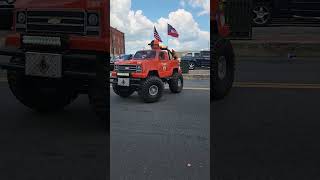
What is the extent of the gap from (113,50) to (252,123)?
3.56 meters

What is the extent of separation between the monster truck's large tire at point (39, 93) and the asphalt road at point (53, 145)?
0.45 ft

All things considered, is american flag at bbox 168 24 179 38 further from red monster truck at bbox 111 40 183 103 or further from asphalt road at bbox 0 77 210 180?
asphalt road at bbox 0 77 210 180

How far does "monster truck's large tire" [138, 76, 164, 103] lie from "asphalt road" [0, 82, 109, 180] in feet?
4.15

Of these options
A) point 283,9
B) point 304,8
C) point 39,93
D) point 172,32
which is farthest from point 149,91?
point 283,9

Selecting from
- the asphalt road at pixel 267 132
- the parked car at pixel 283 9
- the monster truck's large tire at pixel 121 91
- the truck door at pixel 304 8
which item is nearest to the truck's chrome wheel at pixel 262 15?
→ the parked car at pixel 283 9

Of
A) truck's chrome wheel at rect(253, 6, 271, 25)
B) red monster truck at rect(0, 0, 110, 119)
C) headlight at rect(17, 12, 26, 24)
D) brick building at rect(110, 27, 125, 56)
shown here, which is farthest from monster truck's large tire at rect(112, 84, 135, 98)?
truck's chrome wheel at rect(253, 6, 271, 25)

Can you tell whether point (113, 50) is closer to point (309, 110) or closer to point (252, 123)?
point (252, 123)

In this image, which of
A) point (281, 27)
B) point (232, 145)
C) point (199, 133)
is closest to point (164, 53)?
point (199, 133)

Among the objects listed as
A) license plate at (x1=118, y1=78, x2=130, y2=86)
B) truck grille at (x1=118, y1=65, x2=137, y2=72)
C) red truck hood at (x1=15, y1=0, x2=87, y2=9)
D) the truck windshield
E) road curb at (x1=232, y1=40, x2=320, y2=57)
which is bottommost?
license plate at (x1=118, y1=78, x2=130, y2=86)

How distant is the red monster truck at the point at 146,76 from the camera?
7.88ft

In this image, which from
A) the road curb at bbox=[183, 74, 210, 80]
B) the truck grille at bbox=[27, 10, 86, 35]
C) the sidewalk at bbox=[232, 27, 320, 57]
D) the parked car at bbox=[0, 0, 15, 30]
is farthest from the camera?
the sidewalk at bbox=[232, 27, 320, 57]

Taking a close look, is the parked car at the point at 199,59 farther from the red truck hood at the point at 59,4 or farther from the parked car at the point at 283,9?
the parked car at the point at 283,9

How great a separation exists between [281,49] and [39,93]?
Answer: 1320cm

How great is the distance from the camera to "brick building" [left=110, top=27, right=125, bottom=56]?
2223mm
